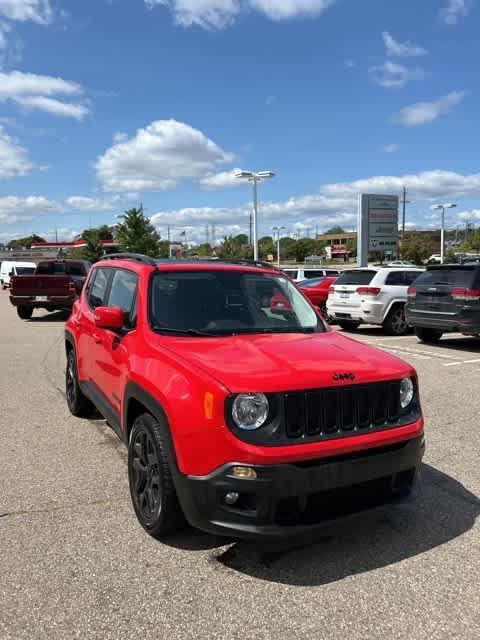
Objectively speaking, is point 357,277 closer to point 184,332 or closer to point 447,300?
point 447,300

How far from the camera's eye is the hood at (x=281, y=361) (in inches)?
115

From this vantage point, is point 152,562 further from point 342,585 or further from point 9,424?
point 9,424

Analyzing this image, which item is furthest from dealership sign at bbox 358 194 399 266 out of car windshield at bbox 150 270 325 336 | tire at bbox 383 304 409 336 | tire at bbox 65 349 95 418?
car windshield at bbox 150 270 325 336

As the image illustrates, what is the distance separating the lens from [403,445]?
126 inches

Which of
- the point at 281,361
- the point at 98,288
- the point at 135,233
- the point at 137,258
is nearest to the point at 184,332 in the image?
the point at 281,361

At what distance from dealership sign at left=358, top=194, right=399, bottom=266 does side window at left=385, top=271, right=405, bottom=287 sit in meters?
15.4

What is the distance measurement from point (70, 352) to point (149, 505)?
3216 mm

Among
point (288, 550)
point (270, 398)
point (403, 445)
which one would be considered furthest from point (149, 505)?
point (403, 445)

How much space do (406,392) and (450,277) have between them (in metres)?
7.97

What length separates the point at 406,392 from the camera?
339cm

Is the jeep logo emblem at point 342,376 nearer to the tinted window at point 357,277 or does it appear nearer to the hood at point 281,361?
the hood at point 281,361

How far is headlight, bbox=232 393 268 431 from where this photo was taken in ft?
9.39

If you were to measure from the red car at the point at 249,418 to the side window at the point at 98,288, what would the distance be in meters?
1.18

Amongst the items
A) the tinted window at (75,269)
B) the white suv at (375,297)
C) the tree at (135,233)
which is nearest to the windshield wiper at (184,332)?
the white suv at (375,297)
